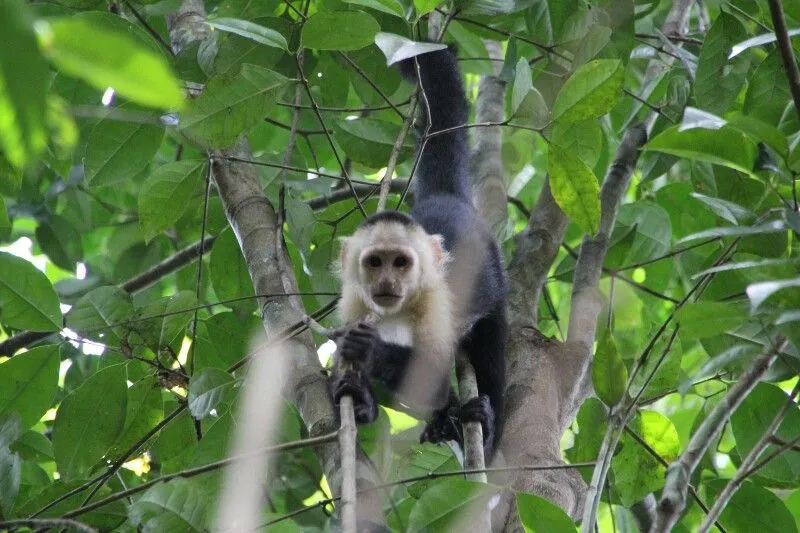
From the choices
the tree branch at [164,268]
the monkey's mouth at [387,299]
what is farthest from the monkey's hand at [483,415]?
the tree branch at [164,268]

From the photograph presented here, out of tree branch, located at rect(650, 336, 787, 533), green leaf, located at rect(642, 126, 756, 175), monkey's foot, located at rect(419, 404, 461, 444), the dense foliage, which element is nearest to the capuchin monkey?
monkey's foot, located at rect(419, 404, 461, 444)

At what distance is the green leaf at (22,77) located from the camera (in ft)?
2.11

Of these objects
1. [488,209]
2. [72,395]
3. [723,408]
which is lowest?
[488,209]

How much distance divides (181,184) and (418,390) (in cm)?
104

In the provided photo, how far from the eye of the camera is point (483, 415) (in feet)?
9.00

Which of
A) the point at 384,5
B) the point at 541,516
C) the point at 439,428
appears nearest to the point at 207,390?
the point at 541,516

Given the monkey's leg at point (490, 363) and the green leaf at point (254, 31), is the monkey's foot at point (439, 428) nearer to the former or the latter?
the monkey's leg at point (490, 363)

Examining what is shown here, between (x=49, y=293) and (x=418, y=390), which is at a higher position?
(x=49, y=293)

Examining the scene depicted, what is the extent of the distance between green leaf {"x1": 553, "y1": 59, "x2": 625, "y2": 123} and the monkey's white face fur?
1.24 meters

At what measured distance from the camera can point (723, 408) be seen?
137cm

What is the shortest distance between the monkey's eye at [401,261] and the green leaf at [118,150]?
1026 mm

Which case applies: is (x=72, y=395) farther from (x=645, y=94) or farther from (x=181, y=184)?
(x=645, y=94)

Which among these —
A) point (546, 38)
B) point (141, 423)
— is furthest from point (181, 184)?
point (546, 38)

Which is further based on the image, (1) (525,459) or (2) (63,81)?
(2) (63,81)
